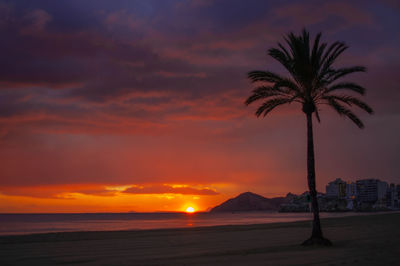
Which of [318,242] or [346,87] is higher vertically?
[346,87]

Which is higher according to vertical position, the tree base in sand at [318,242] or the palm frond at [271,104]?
the palm frond at [271,104]

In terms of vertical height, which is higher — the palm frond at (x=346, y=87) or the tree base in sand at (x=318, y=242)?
the palm frond at (x=346, y=87)

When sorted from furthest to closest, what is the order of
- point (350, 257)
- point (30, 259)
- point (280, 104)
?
point (280, 104) → point (30, 259) → point (350, 257)

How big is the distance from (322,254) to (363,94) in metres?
10.1

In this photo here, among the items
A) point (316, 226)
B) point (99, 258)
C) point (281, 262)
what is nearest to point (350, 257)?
point (281, 262)

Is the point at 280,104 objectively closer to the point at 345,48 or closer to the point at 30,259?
the point at 345,48

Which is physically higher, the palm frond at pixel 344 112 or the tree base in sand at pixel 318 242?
the palm frond at pixel 344 112

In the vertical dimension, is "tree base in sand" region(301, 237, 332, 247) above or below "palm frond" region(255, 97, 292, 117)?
below

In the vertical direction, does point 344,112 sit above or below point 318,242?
above

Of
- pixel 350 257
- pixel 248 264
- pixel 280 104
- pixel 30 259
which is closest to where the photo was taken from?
pixel 248 264

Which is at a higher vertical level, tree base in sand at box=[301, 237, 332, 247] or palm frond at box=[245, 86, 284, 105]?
palm frond at box=[245, 86, 284, 105]

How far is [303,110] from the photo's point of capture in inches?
925

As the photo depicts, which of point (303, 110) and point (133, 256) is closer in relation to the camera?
point (133, 256)

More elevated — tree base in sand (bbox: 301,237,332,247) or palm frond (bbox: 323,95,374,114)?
palm frond (bbox: 323,95,374,114)
